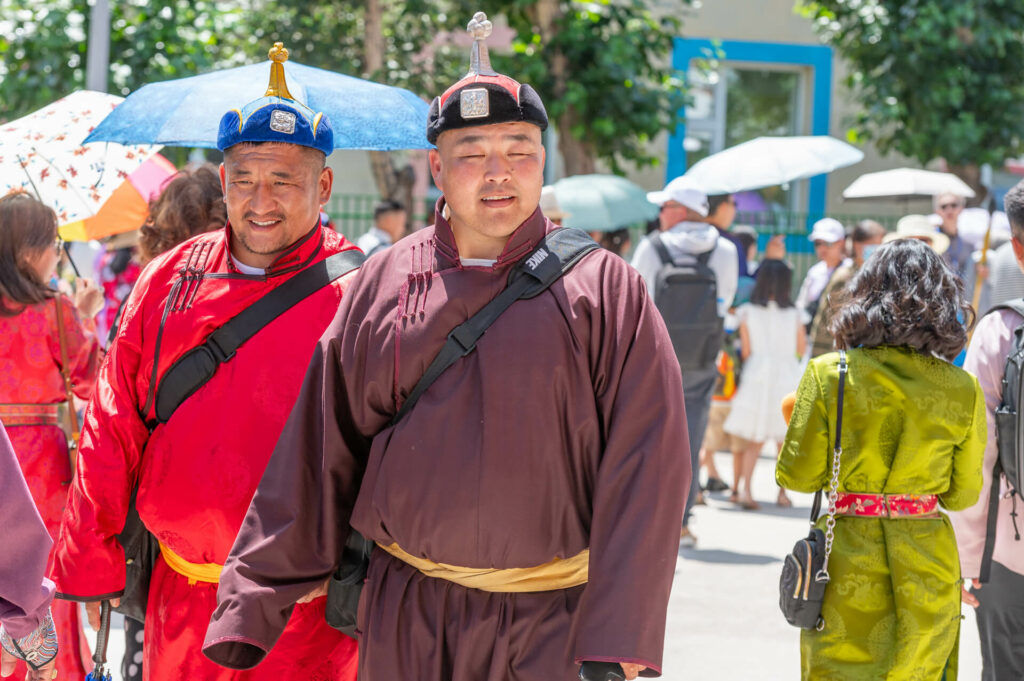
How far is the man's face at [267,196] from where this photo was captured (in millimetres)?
3375

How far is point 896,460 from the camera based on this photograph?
3.94 metres

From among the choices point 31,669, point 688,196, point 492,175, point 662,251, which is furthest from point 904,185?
point 31,669

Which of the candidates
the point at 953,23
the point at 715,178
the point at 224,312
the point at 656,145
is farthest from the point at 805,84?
the point at 224,312

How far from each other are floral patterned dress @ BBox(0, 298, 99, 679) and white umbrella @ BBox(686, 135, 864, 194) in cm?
568

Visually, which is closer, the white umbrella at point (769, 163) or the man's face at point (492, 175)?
the man's face at point (492, 175)

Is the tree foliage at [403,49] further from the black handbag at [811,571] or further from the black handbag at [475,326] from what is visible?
the black handbag at [475,326]

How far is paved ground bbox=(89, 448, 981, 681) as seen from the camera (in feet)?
18.3

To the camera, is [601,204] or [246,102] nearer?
[246,102]

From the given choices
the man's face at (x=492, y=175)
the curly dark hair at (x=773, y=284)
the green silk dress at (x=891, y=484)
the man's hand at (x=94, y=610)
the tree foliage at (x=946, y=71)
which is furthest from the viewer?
the tree foliage at (x=946, y=71)

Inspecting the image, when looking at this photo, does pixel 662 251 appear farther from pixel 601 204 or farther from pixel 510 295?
pixel 510 295

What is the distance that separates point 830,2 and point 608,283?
1366 centimetres

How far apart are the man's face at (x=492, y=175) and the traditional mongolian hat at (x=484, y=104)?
22 mm

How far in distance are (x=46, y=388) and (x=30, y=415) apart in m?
0.11

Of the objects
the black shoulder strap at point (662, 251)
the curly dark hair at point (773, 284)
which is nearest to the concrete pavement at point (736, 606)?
the curly dark hair at point (773, 284)
